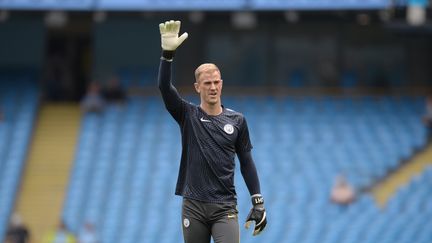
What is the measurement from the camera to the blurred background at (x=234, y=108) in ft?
67.4

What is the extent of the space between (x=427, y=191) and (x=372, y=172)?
1900 mm

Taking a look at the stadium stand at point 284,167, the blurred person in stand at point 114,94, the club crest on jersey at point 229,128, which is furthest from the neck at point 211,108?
the blurred person in stand at point 114,94

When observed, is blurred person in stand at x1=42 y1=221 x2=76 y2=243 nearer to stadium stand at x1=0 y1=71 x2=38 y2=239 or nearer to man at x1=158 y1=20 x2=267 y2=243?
stadium stand at x1=0 y1=71 x2=38 y2=239

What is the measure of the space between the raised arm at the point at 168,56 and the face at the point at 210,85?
0.70ft

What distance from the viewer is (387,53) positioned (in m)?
25.9

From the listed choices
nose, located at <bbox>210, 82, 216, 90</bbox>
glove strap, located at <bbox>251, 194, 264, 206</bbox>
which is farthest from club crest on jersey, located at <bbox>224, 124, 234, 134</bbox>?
glove strap, located at <bbox>251, 194, 264, 206</bbox>

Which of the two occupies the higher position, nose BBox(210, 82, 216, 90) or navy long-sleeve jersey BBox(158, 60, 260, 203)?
nose BBox(210, 82, 216, 90)

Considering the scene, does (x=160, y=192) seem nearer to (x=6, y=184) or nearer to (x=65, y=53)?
(x=6, y=184)

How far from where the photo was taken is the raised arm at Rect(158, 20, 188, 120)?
8.38 m

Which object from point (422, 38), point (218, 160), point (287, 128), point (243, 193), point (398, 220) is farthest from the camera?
point (422, 38)

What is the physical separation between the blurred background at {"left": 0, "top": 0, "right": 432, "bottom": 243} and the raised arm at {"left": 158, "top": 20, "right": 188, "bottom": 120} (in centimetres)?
1084

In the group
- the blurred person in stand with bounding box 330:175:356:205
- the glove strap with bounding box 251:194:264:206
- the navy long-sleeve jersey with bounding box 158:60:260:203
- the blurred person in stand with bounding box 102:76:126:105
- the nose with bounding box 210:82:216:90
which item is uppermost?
the blurred person in stand with bounding box 102:76:126:105

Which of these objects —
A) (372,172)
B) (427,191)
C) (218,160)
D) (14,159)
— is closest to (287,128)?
(372,172)

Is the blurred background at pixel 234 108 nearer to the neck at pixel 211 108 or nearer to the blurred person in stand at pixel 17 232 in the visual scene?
the blurred person in stand at pixel 17 232
